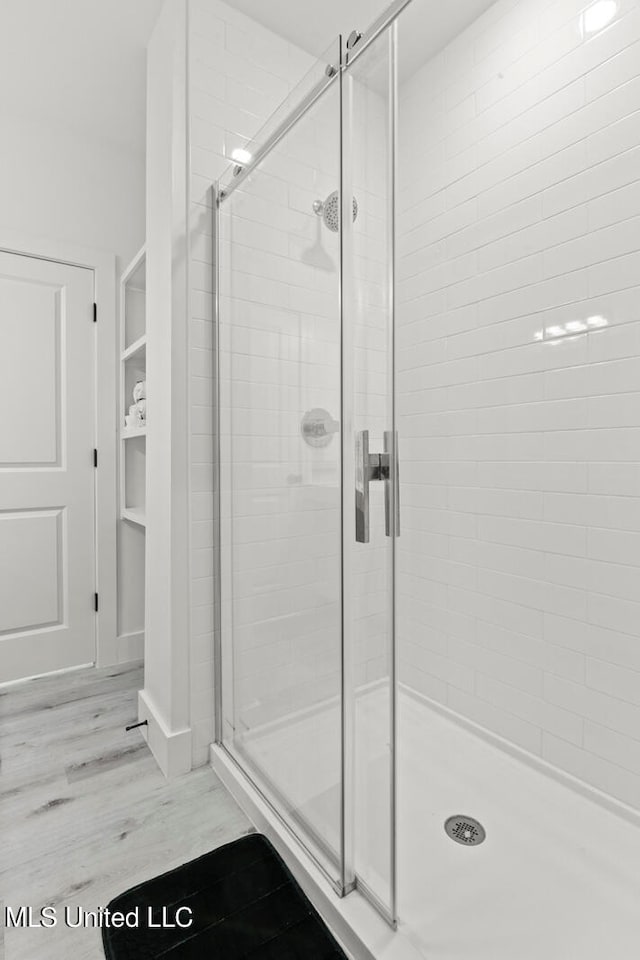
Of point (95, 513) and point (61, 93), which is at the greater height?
point (61, 93)

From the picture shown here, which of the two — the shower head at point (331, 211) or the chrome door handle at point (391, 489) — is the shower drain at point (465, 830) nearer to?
the chrome door handle at point (391, 489)

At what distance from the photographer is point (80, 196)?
7.78 feet

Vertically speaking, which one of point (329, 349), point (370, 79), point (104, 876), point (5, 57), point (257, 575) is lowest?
point (104, 876)

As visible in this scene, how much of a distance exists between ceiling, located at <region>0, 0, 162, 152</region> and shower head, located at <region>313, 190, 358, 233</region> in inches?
50.6

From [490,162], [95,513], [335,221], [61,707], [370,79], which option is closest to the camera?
[370,79]

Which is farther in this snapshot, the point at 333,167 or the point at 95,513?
the point at 95,513

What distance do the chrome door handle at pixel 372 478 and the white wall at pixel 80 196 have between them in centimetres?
182

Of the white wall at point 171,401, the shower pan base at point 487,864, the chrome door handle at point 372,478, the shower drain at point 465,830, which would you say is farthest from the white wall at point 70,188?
the shower drain at point 465,830

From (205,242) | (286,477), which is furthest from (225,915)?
(205,242)

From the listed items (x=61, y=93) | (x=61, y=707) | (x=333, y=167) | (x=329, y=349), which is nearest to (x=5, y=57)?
(x=61, y=93)

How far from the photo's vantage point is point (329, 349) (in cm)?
112

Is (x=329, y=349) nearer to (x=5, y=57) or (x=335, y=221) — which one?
(x=335, y=221)

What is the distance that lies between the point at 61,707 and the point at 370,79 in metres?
2.33

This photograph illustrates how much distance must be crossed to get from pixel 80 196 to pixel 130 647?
2.18 m
